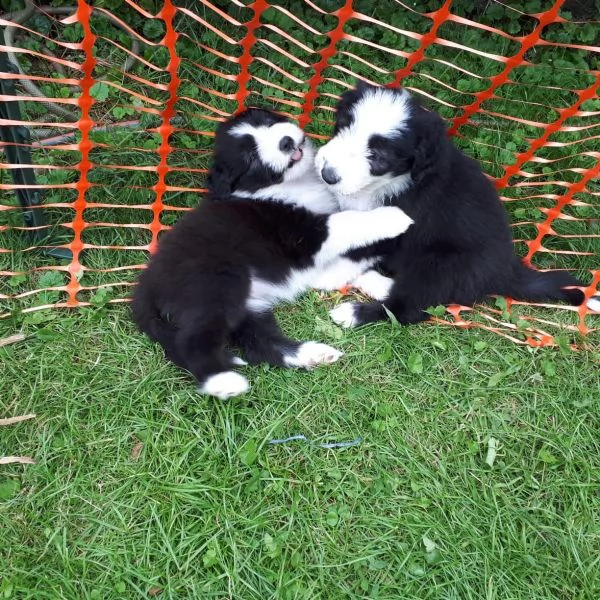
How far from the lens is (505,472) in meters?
2.46

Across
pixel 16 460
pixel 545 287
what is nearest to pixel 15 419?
pixel 16 460

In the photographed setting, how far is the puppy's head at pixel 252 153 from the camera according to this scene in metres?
2.85

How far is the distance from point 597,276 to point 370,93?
142 cm

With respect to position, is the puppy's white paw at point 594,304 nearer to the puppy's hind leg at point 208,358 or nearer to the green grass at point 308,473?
the green grass at point 308,473

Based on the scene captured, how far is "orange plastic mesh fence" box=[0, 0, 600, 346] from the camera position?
2938 millimetres

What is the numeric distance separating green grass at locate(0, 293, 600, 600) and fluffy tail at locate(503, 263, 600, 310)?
27 centimetres

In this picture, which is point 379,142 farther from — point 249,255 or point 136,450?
point 136,450

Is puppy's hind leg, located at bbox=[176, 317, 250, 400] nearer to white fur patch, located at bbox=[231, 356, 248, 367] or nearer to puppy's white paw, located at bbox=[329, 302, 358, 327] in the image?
white fur patch, located at bbox=[231, 356, 248, 367]

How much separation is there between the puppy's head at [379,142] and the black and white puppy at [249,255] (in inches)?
8.6

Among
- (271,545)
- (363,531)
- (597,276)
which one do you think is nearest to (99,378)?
(271,545)

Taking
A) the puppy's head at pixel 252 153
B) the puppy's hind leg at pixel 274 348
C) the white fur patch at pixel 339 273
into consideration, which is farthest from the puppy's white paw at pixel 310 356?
the puppy's head at pixel 252 153

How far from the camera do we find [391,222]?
2842 millimetres

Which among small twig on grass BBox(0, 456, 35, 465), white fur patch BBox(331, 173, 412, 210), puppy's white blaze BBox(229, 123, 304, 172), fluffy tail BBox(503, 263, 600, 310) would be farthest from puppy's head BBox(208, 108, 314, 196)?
small twig on grass BBox(0, 456, 35, 465)

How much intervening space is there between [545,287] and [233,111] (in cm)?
209
